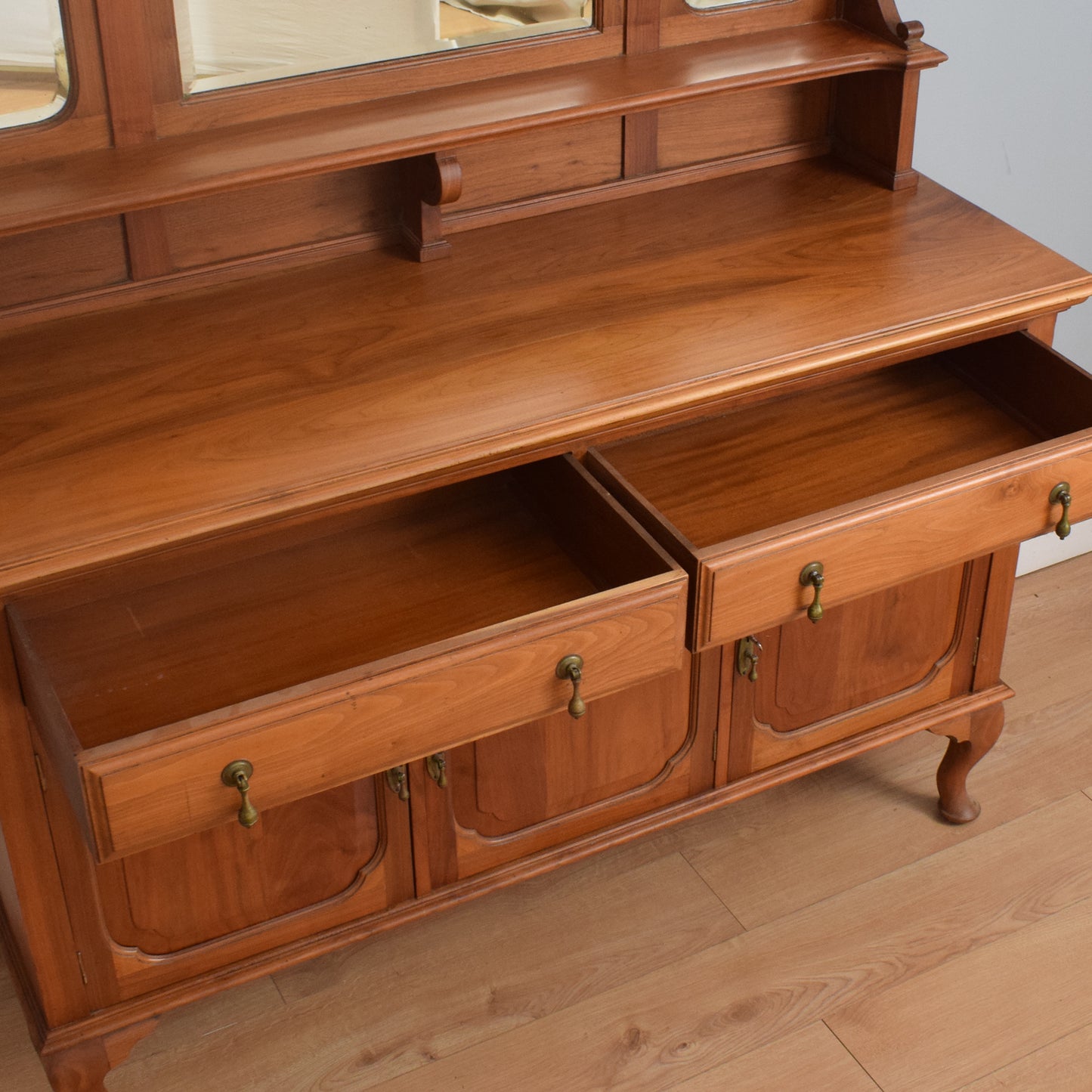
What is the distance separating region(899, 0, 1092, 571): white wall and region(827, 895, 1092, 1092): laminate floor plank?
117 centimetres

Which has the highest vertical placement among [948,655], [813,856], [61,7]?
[61,7]

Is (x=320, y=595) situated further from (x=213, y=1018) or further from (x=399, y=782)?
(x=213, y=1018)

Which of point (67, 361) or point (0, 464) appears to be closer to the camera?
point (0, 464)

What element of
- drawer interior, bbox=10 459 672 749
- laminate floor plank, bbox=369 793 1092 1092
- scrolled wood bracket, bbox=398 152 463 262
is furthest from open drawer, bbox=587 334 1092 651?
laminate floor plank, bbox=369 793 1092 1092

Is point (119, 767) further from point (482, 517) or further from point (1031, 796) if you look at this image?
point (1031, 796)

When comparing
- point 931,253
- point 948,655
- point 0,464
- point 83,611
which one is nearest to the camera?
point 0,464

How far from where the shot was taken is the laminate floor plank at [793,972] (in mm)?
2025

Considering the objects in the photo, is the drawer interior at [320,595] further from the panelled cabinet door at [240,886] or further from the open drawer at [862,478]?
the panelled cabinet door at [240,886]

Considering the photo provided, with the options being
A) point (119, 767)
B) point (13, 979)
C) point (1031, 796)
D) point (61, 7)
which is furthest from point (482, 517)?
point (1031, 796)

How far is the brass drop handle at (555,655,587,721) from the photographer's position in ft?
5.15

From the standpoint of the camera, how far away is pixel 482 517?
1844 mm

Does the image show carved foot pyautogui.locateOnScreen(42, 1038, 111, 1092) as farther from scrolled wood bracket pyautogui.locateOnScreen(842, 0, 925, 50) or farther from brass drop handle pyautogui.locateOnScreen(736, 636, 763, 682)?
scrolled wood bracket pyautogui.locateOnScreen(842, 0, 925, 50)

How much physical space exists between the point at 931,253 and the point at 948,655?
60 cm

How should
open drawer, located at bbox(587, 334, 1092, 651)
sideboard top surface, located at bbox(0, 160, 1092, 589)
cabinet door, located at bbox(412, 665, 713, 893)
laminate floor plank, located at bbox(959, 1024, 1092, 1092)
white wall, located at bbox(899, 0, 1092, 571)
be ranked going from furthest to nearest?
white wall, located at bbox(899, 0, 1092, 571), laminate floor plank, located at bbox(959, 1024, 1092, 1092), cabinet door, located at bbox(412, 665, 713, 893), open drawer, located at bbox(587, 334, 1092, 651), sideboard top surface, located at bbox(0, 160, 1092, 589)
